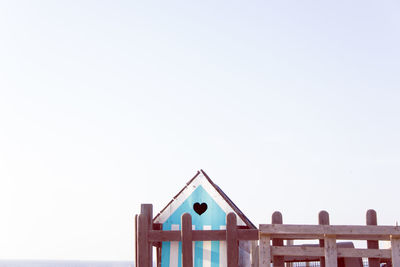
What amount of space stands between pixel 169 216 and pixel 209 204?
930 mm

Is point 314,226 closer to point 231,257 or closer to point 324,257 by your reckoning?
point 324,257

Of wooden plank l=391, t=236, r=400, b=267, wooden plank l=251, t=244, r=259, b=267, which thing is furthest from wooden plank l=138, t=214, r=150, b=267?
wooden plank l=391, t=236, r=400, b=267

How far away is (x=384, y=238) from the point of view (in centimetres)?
1086

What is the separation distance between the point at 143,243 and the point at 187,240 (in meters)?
0.91

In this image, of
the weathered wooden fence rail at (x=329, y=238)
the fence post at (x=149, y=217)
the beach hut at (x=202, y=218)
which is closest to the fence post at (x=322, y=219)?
the weathered wooden fence rail at (x=329, y=238)

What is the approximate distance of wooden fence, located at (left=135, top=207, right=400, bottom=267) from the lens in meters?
10.7

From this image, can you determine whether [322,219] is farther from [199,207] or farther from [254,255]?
[199,207]

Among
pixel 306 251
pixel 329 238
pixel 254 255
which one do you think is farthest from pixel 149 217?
pixel 329 238

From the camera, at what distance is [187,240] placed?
11391 mm

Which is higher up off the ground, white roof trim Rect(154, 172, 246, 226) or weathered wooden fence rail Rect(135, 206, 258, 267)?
white roof trim Rect(154, 172, 246, 226)

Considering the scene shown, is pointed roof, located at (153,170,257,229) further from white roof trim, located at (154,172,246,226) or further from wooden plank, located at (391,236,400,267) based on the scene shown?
wooden plank, located at (391,236,400,267)

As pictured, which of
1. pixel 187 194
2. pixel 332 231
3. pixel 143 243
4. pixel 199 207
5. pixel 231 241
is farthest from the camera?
pixel 187 194

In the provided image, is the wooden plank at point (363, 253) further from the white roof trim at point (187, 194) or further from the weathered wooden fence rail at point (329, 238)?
the white roof trim at point (187, 194)

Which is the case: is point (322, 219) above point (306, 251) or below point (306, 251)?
above
